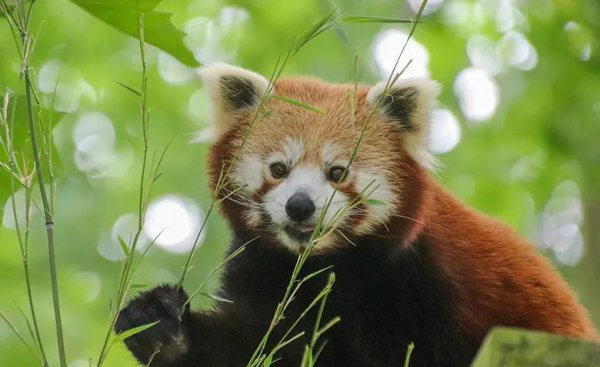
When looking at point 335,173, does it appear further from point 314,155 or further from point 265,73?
point 265,73

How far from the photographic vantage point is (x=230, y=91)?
3768mm

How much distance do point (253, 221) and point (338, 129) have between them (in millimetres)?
450

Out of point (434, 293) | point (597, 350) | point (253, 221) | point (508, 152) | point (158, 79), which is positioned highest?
point (158, 79)

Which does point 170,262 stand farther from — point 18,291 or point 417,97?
point 417,97

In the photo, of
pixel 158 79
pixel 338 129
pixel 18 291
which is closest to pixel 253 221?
pixel 338 129

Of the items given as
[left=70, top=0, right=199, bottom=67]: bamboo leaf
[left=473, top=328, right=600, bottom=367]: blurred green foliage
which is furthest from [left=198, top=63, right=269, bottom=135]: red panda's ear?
[left=473, top=328, right=600, bottom=367]: blurred green foliage

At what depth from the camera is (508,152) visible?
895cm

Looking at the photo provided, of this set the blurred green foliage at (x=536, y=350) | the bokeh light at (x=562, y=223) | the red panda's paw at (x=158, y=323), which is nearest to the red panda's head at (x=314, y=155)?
the red panda's paw at (x=158, y=323)

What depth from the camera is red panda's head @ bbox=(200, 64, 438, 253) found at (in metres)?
3.29

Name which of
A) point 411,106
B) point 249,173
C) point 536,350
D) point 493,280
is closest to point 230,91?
point 249,173

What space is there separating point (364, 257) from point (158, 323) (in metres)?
0.79

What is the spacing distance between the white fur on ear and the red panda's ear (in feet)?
1.48

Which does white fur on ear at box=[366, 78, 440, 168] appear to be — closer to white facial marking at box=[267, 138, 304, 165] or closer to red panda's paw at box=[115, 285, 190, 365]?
white facial marking at box=[267, 138, 304, 165]

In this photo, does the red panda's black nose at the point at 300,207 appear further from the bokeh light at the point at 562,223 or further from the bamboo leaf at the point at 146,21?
Result: the bokeh light at the point at 562,223
